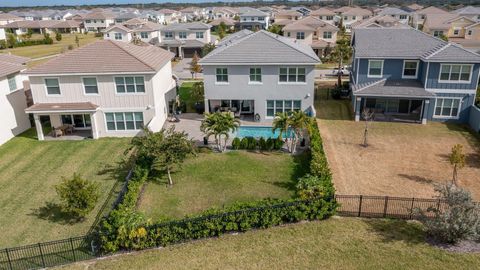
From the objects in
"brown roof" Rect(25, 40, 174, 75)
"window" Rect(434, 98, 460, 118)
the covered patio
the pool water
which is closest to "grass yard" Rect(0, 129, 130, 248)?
the covered patio

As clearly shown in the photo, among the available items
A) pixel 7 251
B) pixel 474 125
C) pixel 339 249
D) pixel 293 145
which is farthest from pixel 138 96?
pixel 474 125

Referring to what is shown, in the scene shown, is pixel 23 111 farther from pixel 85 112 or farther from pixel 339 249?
pixel 339 249

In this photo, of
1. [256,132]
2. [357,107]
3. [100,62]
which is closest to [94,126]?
[100,62]

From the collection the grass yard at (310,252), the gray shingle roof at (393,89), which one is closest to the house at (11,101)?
the grass yard at (310,252)

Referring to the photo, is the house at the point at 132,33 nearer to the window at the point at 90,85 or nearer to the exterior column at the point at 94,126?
the window at the point at 90,85

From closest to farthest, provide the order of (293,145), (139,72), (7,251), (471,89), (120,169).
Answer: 1. (7,251)
2. (120,169)
3. (293,145)
4. (139,72)
5. (471,89)

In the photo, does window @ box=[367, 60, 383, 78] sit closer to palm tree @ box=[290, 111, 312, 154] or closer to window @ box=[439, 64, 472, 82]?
window @ box=[439, 64, 472, 82]
